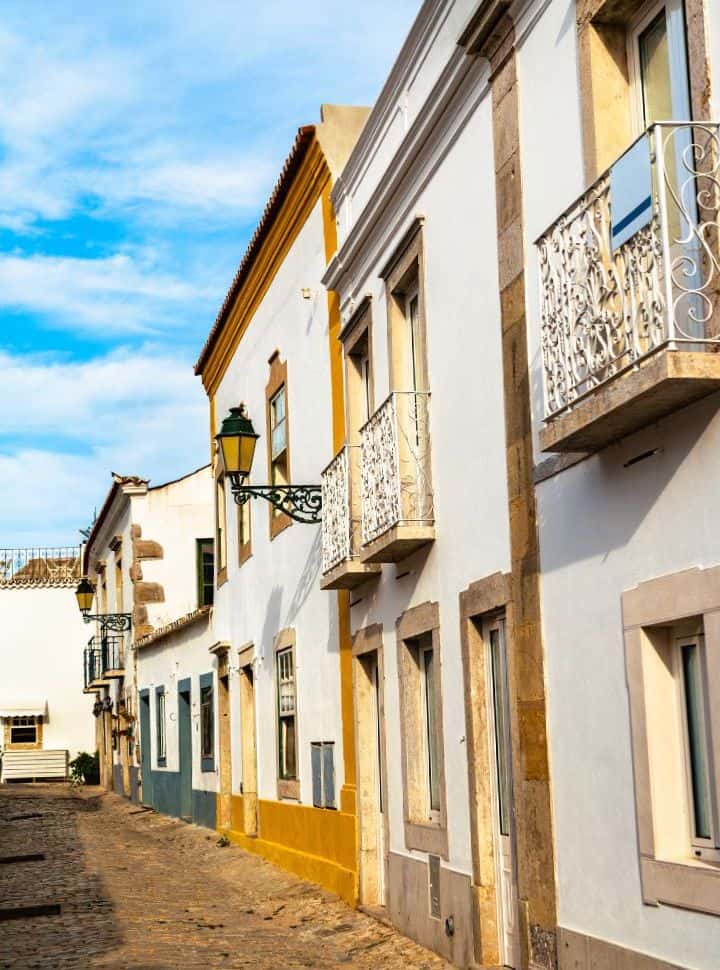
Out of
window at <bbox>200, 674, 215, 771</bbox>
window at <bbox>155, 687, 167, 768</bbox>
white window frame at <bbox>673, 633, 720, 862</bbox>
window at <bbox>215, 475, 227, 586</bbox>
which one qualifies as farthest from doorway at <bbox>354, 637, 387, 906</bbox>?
window at <bbox>155, 687, 167, 768</bbox>

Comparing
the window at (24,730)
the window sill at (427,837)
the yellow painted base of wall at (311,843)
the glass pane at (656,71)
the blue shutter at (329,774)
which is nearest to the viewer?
the glass pane at (656,71)

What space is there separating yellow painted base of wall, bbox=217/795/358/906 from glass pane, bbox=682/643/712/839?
5790 mm

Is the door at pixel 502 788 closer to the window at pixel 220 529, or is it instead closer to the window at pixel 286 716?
the window at pixel 286 716

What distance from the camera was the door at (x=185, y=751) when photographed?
21500 millimetres

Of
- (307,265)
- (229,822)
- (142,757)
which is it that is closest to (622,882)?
(307,265)

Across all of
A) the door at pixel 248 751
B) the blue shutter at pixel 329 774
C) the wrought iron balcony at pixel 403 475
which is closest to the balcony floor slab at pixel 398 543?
the wrought iron balcony at pixel 403 475

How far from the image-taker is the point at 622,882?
6.09 metres

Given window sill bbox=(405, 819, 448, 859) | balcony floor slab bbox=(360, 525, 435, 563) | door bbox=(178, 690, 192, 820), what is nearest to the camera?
window sill bbox=(405, 819, 448, 859)

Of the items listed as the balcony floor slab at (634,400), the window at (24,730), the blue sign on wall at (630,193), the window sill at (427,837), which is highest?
the blue sign on wall at (630,193)

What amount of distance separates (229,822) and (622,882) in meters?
12.5

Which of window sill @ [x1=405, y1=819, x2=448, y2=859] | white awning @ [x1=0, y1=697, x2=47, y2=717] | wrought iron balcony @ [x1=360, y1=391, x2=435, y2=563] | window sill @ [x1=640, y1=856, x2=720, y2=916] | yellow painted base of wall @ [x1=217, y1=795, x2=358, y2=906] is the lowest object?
yellow painted base of wall @ [x1=217, y1=795, x2=358, y2=906]

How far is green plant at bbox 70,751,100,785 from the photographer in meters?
35.8

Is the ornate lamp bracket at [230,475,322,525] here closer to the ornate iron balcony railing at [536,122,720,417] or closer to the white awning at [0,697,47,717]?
the ornate iron balcony railing at [536,122,720,417]

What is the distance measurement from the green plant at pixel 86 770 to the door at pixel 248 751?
787 inches
